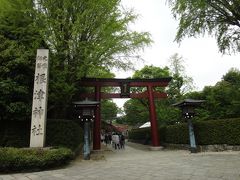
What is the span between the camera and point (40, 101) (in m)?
14.0

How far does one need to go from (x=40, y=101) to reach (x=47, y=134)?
96.7 inches

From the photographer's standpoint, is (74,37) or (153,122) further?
(153,122)

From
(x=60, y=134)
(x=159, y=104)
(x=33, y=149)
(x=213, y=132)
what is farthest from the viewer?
(x=159, y=104)

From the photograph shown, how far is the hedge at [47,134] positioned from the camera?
577 inches

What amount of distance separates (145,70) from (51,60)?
2507 centimetres

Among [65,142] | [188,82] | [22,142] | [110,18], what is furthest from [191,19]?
[188,82]

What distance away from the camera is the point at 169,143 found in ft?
78.1

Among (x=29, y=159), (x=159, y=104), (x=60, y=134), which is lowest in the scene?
(x=29, y=159)

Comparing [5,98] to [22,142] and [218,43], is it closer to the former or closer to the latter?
[22,142]

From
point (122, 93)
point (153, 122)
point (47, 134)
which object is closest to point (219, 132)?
point (153, 122)

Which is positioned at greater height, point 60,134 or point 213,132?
point 60,134

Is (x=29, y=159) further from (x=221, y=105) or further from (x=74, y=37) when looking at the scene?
(x=221, y=105)

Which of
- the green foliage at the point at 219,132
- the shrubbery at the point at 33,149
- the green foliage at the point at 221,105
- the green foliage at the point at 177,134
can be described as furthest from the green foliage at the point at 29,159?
the green foliage at the point at 221,105

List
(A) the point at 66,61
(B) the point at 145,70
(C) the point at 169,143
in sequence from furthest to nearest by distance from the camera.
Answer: (B) the point at 145,70 < (C) the point at 169,143 < (A) the point at 66,61
